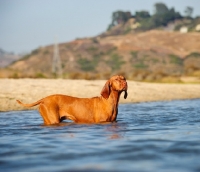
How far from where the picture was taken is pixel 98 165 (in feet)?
18.1

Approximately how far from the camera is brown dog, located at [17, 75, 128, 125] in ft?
31.1

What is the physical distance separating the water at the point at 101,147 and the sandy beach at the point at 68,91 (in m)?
6.69

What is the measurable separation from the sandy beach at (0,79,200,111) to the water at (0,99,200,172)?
669 centimetres

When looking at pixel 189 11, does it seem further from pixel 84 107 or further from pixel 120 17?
pixel 84 107

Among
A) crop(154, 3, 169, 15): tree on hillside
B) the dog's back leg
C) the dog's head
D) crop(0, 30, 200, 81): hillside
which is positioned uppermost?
crop(154, 3, 169, 15): tree on hillside

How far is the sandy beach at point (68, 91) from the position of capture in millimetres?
16656

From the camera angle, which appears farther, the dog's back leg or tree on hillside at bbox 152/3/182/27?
tree on hillside at bbox 152/3/182/27

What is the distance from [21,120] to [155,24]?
122628 millimetres

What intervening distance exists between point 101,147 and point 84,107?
2973mm

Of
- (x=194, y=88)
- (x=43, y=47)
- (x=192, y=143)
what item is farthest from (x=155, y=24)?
(x=192, y=143)

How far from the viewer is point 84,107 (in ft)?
31.9

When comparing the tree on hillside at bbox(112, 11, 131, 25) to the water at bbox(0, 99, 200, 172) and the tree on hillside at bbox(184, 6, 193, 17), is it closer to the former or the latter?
the tree on hillside at bbox(184, 6, 193, 17)

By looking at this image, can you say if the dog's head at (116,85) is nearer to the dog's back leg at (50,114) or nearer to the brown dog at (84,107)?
the brown dog at (84,107)

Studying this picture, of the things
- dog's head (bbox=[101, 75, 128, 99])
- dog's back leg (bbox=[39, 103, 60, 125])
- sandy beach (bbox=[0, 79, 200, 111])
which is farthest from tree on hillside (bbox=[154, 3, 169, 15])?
dog's back leg (bbox=[39, 103, 60, 125])
